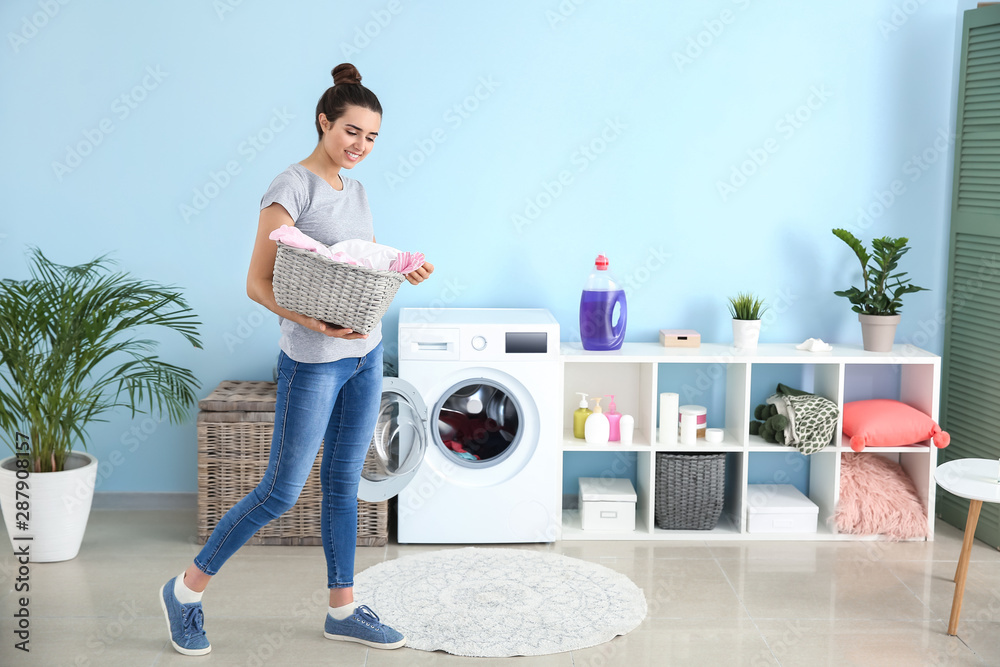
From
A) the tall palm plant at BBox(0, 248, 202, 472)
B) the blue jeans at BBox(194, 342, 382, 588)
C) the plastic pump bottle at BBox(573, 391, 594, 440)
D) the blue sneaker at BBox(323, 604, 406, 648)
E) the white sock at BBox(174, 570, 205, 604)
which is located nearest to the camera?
the blue jeans at BBox(194, 342, 382, 588)

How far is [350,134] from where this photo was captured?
2.10 meters

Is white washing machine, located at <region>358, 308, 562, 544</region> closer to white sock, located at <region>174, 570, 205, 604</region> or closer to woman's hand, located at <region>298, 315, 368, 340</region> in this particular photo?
white sock, located at <region>174, 570, 205, 604</region>

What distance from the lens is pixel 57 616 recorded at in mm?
2566

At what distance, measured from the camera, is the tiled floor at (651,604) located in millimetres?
2371

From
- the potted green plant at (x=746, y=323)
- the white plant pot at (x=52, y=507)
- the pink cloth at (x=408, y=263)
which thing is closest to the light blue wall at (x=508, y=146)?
the potted green plant at (x=746, y=323)

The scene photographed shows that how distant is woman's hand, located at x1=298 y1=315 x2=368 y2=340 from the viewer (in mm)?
2027

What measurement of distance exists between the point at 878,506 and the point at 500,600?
1521mm

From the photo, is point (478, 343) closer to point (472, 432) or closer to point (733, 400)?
point (472, 432)

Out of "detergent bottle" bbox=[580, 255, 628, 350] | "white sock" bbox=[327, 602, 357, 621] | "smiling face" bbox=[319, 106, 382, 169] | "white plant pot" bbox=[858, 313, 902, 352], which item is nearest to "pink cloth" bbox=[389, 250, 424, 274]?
"smiling face" bbox=[319, 106, 382, 169]

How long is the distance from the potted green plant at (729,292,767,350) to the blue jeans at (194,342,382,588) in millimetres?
1635

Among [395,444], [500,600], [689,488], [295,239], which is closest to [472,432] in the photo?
[395,444]

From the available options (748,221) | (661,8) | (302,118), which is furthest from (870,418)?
(302,118)

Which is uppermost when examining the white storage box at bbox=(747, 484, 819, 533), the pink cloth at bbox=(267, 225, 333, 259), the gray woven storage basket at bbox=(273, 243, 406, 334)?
the pink cloth at bbox=(267, 225, 333, 259)

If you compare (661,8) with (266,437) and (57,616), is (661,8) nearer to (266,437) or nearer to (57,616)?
(266,437)
